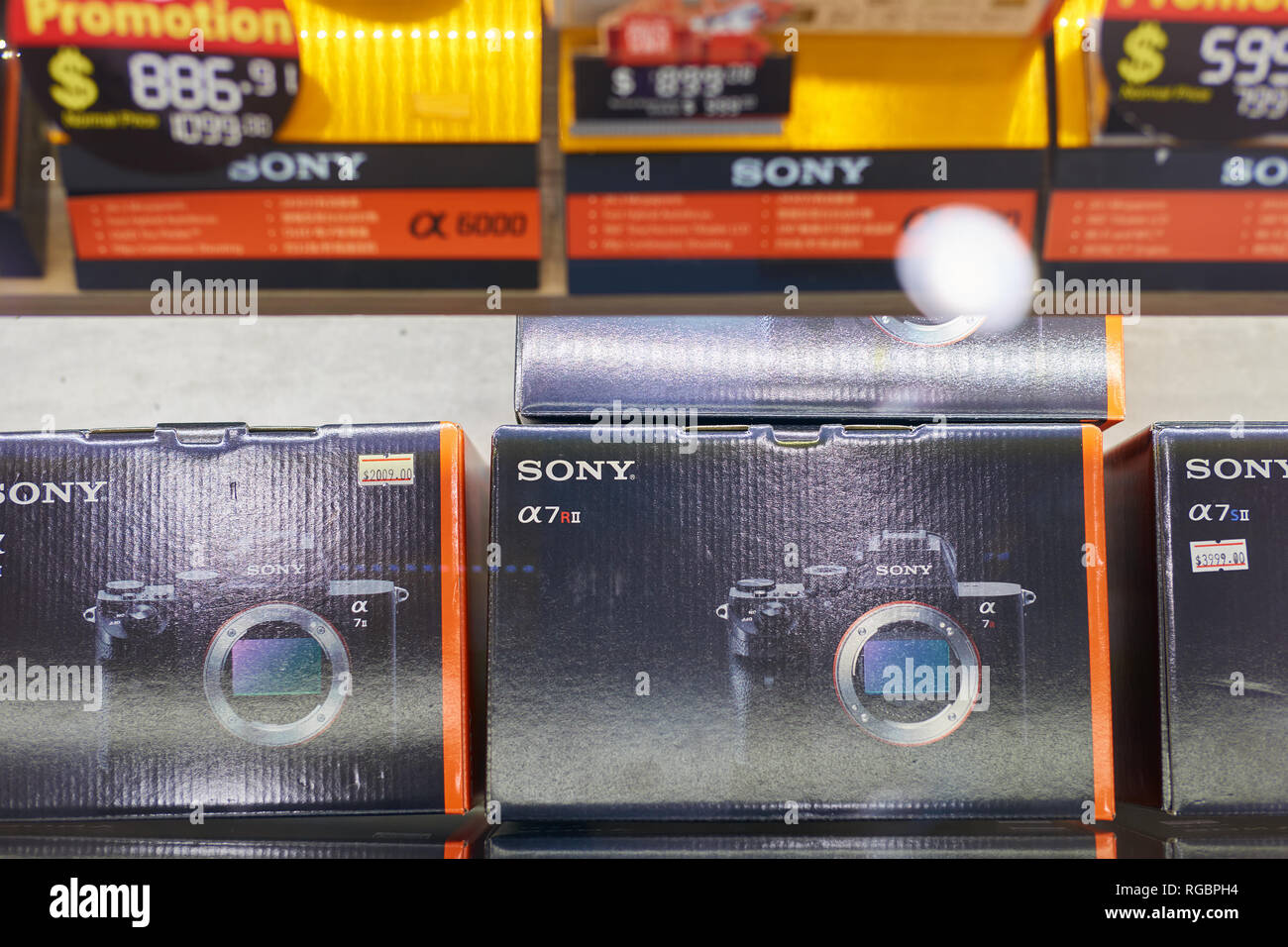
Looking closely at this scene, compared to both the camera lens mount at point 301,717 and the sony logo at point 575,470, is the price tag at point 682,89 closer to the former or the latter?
the sony logo at point 575,470

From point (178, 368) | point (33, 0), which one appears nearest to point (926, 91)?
point (33, 0)

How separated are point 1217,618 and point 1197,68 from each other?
0.55 m

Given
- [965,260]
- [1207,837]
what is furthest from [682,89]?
[1207,837]

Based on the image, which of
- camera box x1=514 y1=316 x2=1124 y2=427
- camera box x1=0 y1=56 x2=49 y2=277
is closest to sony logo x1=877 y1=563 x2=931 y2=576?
camera box x1=514 y1=316 x2=1124 y2=427

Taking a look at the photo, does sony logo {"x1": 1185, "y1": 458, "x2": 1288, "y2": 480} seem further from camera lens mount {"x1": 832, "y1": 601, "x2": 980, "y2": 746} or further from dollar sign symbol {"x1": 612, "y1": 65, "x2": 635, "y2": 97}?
dollar sign symbol {"x1": 612, "y1": 65, "x2": 635, "y2": 97}

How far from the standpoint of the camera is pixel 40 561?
38.3 inches

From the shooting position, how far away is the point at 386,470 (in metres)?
0.97

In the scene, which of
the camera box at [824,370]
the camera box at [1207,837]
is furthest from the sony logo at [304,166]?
the camera box at [1207,837]

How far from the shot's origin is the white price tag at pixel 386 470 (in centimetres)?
97

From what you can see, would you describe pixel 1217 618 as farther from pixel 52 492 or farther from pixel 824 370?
pixel 52 492

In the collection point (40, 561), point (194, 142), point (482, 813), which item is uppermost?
point (194, 142)

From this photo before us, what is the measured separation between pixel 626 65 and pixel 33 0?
42cm

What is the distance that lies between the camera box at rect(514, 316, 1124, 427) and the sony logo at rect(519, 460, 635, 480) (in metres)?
0.11
